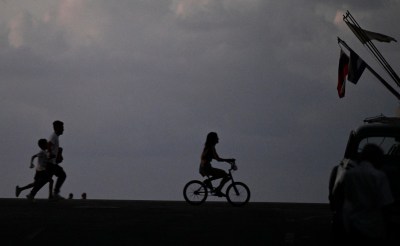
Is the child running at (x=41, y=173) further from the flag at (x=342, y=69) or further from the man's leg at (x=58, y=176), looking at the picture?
the flag at (x=342, y=69)

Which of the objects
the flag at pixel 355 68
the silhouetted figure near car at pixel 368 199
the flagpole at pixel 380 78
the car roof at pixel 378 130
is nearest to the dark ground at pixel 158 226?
the car roof at pixel 378 130

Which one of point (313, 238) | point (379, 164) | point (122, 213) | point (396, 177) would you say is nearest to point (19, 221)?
point (122, 213)

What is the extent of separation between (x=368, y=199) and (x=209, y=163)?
47.0 ft

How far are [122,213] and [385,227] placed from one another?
1094 cm

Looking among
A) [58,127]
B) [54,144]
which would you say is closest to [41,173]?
[54,144]

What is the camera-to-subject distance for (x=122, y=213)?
20.5 m

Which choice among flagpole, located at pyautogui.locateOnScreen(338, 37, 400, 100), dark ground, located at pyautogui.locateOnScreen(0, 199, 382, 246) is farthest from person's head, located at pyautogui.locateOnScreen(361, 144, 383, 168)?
flagpole, located at pyautogui.locateOnScreen(338, 37, 400, 100)

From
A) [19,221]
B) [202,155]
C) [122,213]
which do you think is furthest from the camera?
[202,155]

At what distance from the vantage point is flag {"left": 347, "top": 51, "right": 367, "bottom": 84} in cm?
3509

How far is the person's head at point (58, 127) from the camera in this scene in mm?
24455

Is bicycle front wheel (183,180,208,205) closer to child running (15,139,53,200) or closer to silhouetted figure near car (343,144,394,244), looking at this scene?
child running (15,139,53,200)

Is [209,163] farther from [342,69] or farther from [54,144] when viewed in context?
[342,69]

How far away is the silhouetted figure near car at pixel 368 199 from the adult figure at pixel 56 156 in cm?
1485

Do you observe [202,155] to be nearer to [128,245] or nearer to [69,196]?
[69,196]
